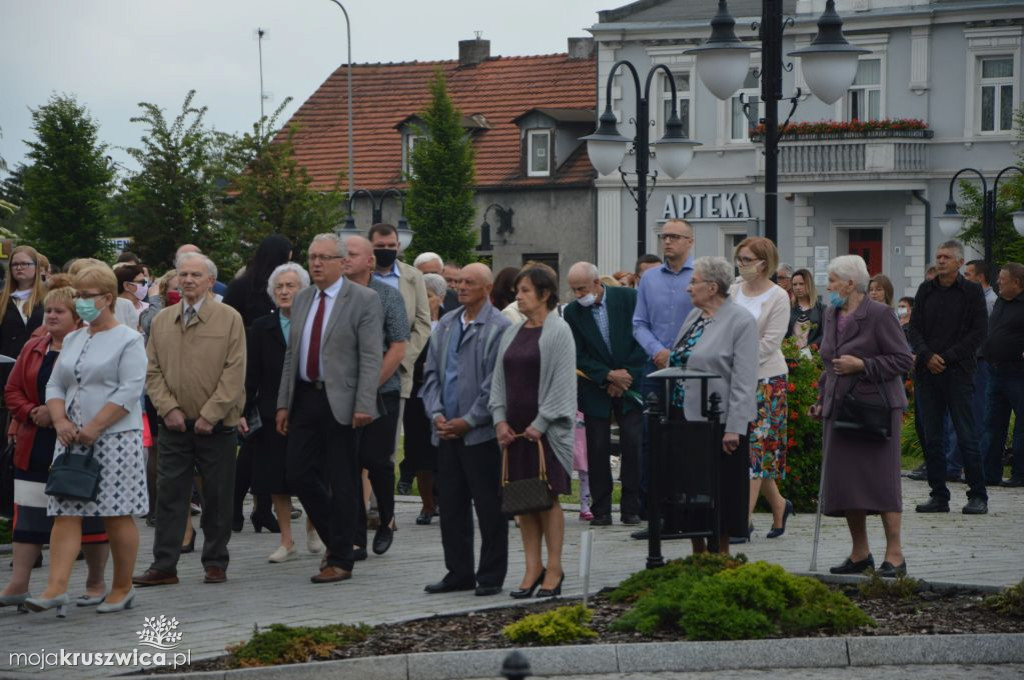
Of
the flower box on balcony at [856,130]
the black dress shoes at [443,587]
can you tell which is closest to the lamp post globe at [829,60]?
the black dress shoes at [443,587]

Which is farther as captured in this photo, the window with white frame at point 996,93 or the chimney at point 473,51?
the chimney at point 473,51

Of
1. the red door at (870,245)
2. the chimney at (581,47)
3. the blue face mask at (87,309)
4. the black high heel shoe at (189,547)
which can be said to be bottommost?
the black high heel shoe at (189,547)

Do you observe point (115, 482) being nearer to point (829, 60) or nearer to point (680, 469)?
point (680, 469)

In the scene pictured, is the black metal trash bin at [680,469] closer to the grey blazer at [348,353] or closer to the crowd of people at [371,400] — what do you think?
the crowd of people at [371,400]

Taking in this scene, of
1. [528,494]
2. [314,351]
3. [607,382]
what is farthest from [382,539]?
[528,494]

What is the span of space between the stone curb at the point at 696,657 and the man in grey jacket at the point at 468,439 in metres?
1.99

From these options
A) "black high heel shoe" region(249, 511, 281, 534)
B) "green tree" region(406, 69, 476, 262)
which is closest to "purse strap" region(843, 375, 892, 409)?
"black high heel shoe" region(249, 511, 281, 534)

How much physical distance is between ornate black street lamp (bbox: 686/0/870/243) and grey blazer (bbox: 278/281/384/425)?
12.9ft

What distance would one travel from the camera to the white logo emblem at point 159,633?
862cm

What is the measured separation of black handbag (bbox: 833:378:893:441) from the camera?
34.0 feet

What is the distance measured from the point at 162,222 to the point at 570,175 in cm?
1724

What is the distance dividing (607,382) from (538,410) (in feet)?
12.5

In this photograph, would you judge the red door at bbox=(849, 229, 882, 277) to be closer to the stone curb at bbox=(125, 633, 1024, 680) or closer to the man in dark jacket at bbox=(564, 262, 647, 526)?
the man in dark jacket at bbox=(564, 262, 647, 526)

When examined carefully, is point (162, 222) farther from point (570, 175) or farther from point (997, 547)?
point (997, 547)
